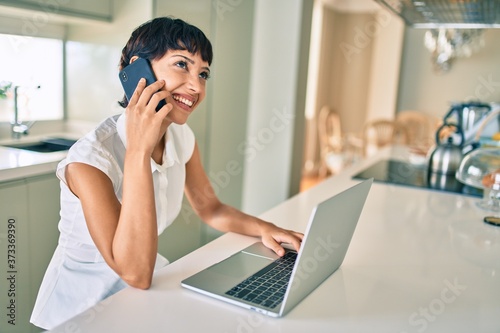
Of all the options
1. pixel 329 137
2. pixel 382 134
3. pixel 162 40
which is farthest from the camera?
pixel 329 137

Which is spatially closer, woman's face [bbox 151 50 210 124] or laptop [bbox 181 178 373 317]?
laptop [bbox 181 178 373 317]

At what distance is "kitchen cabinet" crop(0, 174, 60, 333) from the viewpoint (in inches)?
43.1

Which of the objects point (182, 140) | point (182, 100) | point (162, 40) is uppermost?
point (162, 40)

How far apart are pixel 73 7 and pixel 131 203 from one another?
0.71 meters

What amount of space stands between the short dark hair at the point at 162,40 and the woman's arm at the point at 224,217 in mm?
396

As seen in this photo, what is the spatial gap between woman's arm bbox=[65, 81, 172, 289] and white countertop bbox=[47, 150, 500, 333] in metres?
0.06

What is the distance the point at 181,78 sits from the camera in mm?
1016

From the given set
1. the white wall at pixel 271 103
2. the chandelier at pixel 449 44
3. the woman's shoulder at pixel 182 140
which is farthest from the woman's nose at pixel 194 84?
the chandelier at pixel 449 44

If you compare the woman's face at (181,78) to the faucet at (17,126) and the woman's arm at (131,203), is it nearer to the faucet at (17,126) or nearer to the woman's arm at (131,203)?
the woman's arm at (131,203)

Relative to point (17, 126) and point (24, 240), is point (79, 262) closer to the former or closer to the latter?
point (24, 240)

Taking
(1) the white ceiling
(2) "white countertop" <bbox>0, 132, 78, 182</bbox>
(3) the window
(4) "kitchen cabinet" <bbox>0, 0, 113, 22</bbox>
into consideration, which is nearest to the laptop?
(2) "white countertop" <bbox>0, 132, 78, 182</bbox>

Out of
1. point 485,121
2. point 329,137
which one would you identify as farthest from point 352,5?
point 485,121

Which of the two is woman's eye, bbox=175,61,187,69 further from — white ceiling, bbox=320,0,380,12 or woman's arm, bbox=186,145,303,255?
white ceiling, bbox=320,0,380,12

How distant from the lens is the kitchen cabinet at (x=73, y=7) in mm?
1172
